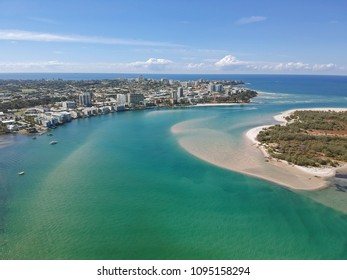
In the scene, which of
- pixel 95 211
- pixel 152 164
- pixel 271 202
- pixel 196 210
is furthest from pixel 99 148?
pixel 271 202

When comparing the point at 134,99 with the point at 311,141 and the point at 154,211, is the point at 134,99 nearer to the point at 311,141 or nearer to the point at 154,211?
the point at 311,141

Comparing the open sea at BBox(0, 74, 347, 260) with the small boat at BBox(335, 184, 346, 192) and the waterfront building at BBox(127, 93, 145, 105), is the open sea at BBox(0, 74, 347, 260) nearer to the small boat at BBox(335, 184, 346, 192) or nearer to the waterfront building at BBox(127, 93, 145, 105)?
the small boat at BBox(335, 184, 346, 192)

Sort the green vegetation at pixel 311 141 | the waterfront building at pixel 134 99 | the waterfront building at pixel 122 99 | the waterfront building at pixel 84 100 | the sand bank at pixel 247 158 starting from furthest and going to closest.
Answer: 1. the waterfront building at pixel 122 99
2. the waterfront building at pixel 134 99
3. the waterfront building at pixel 84 100
4. the green vegetation at pixel 311 141
5. the sand bank at pixel 247 158

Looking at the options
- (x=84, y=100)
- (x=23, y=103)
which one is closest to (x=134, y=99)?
(x=84, y=100)

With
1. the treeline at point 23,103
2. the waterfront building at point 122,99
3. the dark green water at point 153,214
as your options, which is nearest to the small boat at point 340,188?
the dark green water at point 153,214

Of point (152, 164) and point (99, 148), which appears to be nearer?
point (152, 164)

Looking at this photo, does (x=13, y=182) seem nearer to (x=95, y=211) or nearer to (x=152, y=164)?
(x=95, y=211)

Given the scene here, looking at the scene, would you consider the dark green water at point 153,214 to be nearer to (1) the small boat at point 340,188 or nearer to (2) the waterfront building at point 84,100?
(1) the small boat at point 340,188
